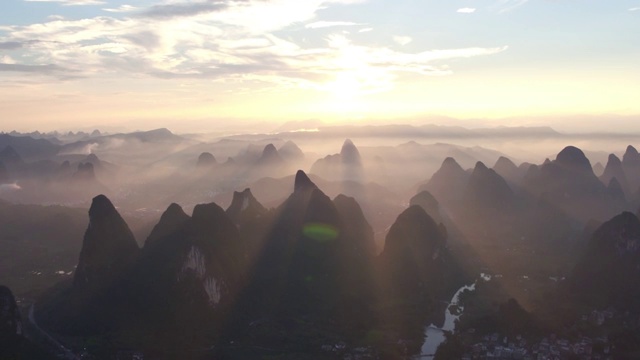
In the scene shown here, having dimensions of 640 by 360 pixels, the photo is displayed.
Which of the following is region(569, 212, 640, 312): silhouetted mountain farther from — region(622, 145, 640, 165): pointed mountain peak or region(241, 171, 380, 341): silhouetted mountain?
region(622, 145, 640, 165): pointed mountain peak

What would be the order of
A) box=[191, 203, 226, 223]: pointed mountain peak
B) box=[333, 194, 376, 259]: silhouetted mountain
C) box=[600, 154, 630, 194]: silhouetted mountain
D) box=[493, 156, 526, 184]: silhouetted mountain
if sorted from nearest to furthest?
box=[191, 203, 226, 223]: pointed mountain peak, box=[333, 194, 376, 259]: silhouetted mountain, box=[600, 154, 630, 194]: silhouetted mountain, box=[493, 156, 526, 184]: silhouetted mountain

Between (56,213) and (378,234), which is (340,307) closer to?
(378,234)

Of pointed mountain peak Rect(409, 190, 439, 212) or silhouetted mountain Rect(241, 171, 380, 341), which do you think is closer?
silhouetted mountain Rect(241, 171, 380, 341)

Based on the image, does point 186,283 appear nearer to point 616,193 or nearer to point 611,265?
point 611,265

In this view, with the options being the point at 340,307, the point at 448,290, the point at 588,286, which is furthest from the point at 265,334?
the point at 588,286

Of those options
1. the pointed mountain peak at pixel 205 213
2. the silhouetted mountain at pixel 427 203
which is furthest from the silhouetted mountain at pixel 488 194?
the pointed mountain peak at pixel 205 213

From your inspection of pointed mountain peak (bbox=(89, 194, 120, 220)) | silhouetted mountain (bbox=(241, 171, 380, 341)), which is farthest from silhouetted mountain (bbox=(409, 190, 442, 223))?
pointed mountain peak (bbox=(89, 194, 120, 220))

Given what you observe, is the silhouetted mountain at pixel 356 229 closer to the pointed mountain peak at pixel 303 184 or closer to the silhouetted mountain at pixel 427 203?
the pointed mountain peak at pixel 303 184
